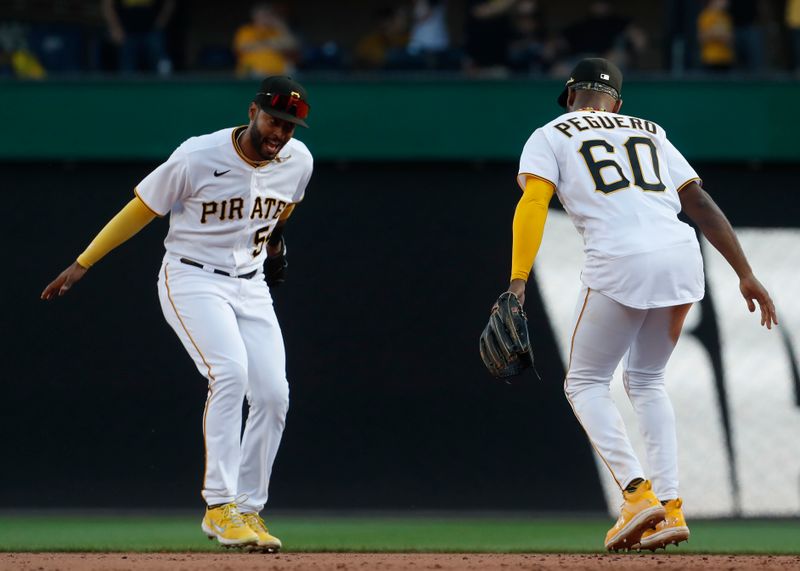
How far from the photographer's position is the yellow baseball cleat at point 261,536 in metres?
5.20

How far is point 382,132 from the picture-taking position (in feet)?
27.3

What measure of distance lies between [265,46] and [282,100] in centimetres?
470

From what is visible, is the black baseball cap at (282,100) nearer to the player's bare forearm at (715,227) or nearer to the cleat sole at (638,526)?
the player's bare forearm at (715,227)

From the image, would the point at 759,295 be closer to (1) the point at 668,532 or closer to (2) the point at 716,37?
(1) the point at 668,532

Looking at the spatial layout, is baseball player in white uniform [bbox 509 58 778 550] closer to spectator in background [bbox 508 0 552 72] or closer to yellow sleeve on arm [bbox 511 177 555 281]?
yellow sleeve on arm [bbox 511 177 555 281]

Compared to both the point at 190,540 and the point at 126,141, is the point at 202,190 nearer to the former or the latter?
the point at 190,540

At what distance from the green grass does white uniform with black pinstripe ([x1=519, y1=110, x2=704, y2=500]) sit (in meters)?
1.15

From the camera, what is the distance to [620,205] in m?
4.89

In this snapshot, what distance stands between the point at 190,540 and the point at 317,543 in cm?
68

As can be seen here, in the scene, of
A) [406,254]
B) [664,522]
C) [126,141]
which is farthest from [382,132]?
[664,522]

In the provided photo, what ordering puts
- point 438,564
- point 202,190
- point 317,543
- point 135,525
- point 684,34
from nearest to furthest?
point 438,564
point 202,190
point 317,543
point 135,525
point 684,34

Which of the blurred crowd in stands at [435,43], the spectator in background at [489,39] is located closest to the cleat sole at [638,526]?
the blurred crowd in stands at [435,43]

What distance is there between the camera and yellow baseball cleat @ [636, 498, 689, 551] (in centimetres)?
481

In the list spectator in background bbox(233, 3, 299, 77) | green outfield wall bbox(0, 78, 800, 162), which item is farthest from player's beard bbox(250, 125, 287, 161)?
spectator in background bbox(233, 3, 299, 77)
